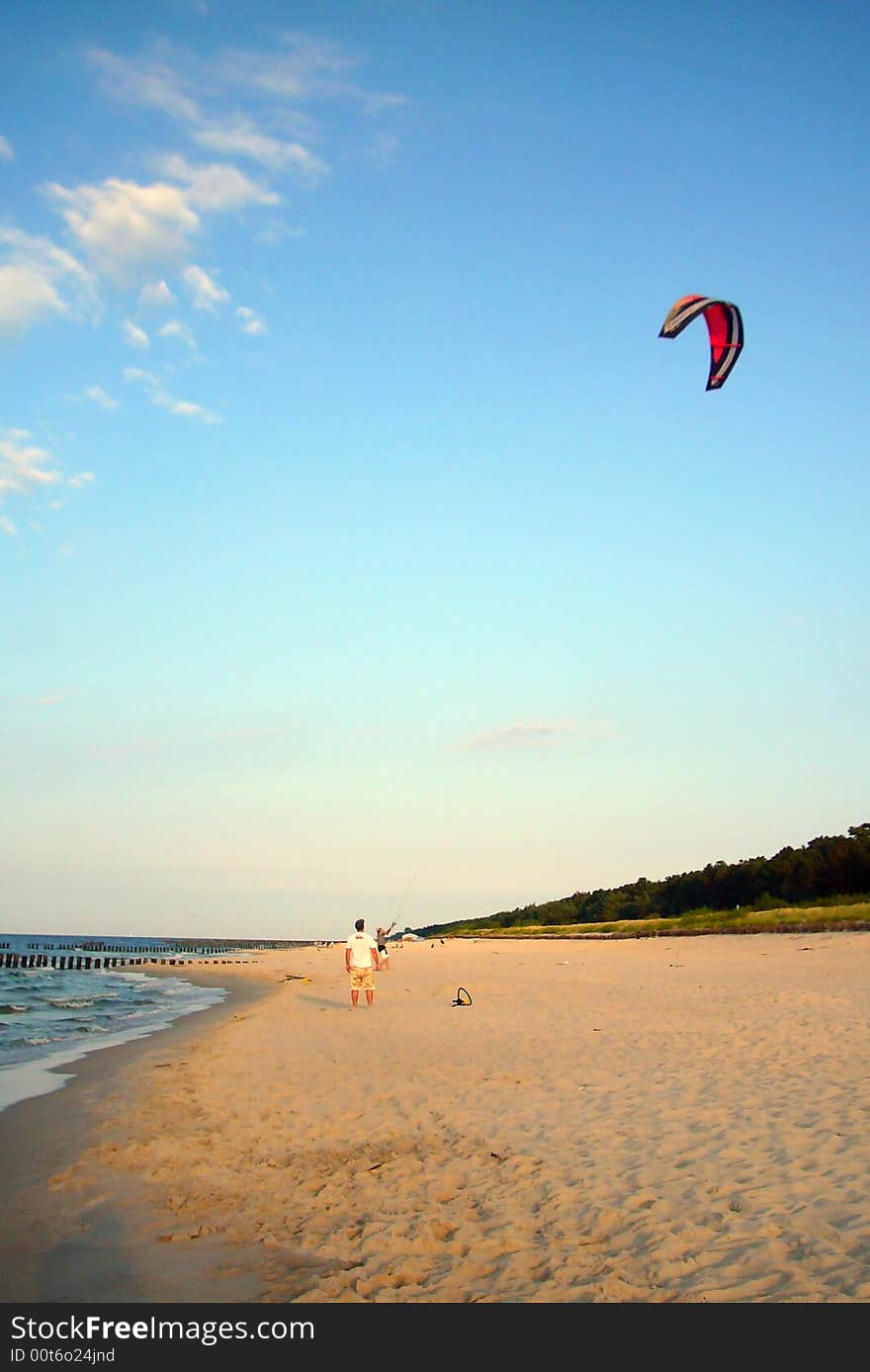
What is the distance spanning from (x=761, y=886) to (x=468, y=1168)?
58412 mm

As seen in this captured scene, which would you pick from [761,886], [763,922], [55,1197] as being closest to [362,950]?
[55,1197]

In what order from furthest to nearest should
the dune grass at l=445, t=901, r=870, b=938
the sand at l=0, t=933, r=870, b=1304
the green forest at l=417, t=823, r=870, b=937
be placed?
the green forest at l=417, t=823, r=870, b=937, the dune grass at l=445, t=901, r=870, b=938, the sand at l=0, t=933, r=870, b=1304

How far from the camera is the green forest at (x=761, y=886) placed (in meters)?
50.0

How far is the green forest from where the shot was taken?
164 feet

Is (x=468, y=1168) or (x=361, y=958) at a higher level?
(x=361, y=958)

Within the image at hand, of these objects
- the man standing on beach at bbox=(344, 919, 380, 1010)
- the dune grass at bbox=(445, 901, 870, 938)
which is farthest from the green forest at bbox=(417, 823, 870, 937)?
the man standing on beach at bbox=(344, 919, 380, 1010)

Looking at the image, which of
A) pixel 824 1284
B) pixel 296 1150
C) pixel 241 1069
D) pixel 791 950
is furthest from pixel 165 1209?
pixel 791 950

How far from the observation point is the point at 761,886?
60.5m

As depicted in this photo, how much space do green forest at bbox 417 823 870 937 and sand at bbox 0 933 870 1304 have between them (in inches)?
1495

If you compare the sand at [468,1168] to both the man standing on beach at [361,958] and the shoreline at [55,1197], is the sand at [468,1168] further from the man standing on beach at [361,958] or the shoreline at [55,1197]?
the man standing on beach at [361,958]

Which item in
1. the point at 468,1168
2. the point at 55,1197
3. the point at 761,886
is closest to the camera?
the point at 468,1168

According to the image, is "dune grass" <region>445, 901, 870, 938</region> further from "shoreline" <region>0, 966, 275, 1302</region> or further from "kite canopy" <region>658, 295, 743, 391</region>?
"shoreline" <region>0, 966, 275, 1302</region>

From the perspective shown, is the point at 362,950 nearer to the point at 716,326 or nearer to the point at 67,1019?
the point at 67,1019

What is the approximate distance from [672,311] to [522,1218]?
13.8m
